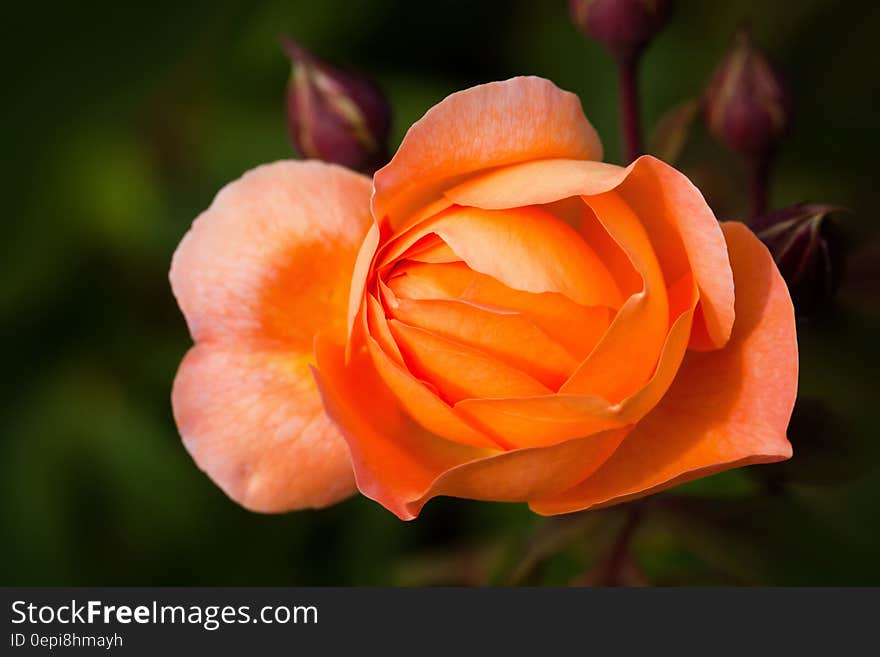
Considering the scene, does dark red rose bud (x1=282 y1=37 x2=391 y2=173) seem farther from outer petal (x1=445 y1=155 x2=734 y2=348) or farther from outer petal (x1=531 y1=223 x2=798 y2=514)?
outer petal (x1=531 y1=223 x2=798 y2=514)

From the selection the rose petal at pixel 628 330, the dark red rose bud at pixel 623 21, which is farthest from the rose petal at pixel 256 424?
the dark red rose bud at pixel 623 21

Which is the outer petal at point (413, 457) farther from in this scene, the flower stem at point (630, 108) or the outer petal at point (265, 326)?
the flower stem at point (630, 108)

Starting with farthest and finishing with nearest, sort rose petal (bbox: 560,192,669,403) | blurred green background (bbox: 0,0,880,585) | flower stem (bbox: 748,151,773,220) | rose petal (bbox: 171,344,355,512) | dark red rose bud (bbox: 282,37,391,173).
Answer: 1. blurred green background (bbox: 0,0,880,585)
2. flower stem (bbox: 748,151,773,220)
3. dark red rose bud (bbox: 282,37,391,173)
4. rose petal (bbox: 171,344,355,512)
5. rose petal (bbox: 560,192,669,403)

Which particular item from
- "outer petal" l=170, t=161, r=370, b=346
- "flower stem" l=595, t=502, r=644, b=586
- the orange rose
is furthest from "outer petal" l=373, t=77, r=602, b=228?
"flower stem" l=595, t=502, r=644, b=586

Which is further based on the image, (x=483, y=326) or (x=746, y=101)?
(x=746, y=101)

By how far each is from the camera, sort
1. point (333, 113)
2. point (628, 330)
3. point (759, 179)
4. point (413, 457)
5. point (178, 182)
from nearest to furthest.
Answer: point (628, 330) → point (413, 457) → point (333, 113) → point (759, 179) → point (178, 182)

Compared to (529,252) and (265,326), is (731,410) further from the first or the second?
(265,326)

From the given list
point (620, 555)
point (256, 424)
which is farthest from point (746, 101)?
point (256, 424)
